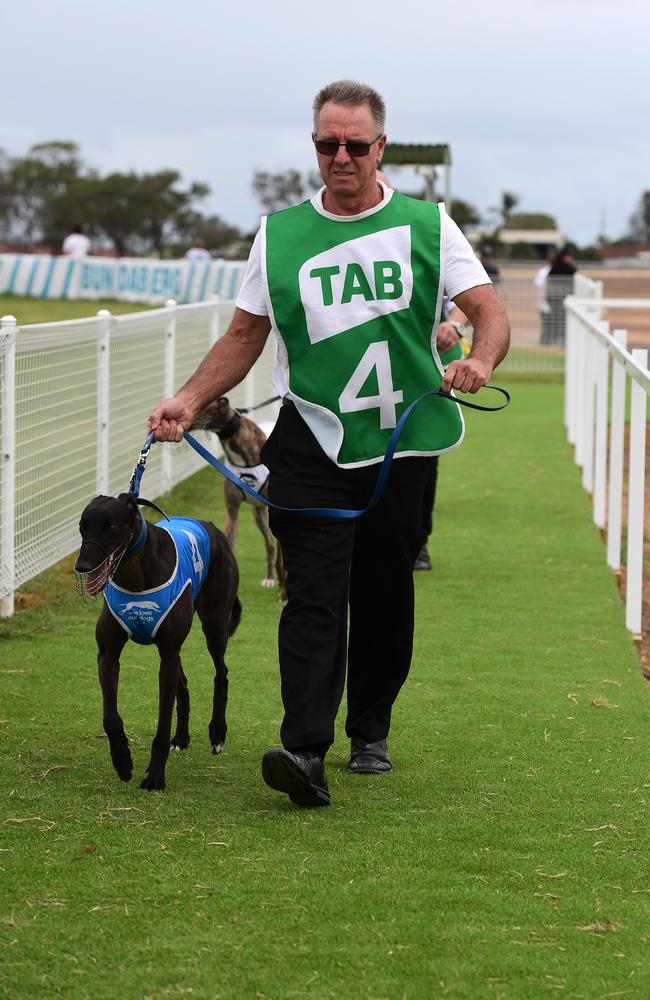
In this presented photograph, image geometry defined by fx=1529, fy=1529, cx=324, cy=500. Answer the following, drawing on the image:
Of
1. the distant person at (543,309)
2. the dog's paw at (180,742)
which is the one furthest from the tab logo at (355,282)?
the distant person at (543,309)

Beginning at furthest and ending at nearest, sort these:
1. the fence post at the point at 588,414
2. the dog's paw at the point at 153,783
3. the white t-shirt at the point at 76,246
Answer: the white t-shirt at the point at 76,246 → the fence post at the point at 588,414 → the dog's paw at the point at 153,783

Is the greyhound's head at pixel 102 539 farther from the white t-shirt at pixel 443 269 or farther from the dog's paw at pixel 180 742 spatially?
the dog's paw at pixel 180 742

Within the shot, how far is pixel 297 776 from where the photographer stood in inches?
183

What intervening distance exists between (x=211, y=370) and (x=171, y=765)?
1415 millimetres

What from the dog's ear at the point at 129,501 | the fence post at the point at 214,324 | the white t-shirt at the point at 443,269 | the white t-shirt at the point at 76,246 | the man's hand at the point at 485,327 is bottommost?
the dog's ear at the point at 129,501

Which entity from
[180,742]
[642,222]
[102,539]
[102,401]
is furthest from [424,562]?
[642,222]

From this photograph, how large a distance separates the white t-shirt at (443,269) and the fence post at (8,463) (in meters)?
2.96

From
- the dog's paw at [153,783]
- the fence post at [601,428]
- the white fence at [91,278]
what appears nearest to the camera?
the dog's paw at [153,783]

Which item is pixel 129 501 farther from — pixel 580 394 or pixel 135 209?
pixel 135 209

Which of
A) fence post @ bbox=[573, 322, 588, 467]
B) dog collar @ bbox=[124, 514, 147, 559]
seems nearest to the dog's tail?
dog collar @ bbox=[124, 514, 147, 559]

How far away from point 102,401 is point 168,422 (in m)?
5.18

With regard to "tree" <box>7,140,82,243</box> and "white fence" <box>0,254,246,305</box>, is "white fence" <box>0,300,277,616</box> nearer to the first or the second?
"white fence" <box>0,254,246,305</box>

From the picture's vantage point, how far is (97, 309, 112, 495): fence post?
9.75 m

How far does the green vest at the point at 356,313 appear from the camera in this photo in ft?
15.3
